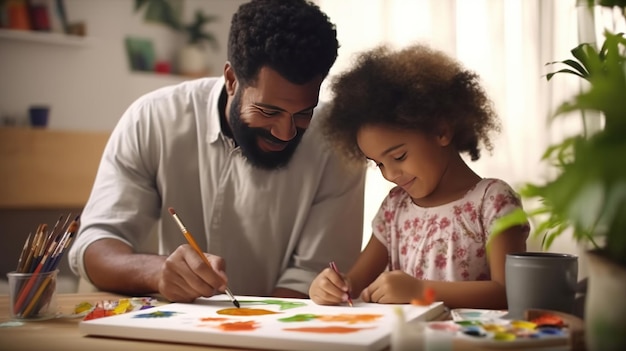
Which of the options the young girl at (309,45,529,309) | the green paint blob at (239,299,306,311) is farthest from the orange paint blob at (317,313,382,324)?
the young girl at (309,45,529,309)

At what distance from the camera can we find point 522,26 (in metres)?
2.30

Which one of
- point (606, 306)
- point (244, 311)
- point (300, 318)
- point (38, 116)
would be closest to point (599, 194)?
point (606, 306)

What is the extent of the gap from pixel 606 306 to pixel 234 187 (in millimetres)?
1111

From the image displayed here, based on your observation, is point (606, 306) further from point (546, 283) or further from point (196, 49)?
point (196, 49)

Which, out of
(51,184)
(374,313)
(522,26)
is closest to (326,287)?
(374,313)

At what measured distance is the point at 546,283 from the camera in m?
0.94

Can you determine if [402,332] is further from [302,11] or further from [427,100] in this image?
[302,11]

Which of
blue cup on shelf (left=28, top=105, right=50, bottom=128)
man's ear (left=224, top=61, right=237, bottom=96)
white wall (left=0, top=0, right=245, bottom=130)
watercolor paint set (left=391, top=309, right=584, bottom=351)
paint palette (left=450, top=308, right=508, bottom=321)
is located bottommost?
paint palette (left=450, top=308, right=508, bottom=321)

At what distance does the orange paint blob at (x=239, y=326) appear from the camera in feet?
2.89

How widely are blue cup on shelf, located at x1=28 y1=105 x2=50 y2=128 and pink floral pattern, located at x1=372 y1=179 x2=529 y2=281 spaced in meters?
1.93

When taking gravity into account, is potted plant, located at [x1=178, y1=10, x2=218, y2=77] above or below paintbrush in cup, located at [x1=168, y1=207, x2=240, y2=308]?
above

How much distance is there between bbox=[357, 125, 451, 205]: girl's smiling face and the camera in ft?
4.45

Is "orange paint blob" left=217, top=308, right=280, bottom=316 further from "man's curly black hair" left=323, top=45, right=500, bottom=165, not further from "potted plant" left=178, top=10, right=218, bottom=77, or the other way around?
"potted plant" left=178, top=10, right=218, bottom=77

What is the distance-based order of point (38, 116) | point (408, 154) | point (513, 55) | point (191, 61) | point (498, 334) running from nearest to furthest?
point (498, 334), point (408, 154), point (513, 55), point (38, 116), point (191, 61)
